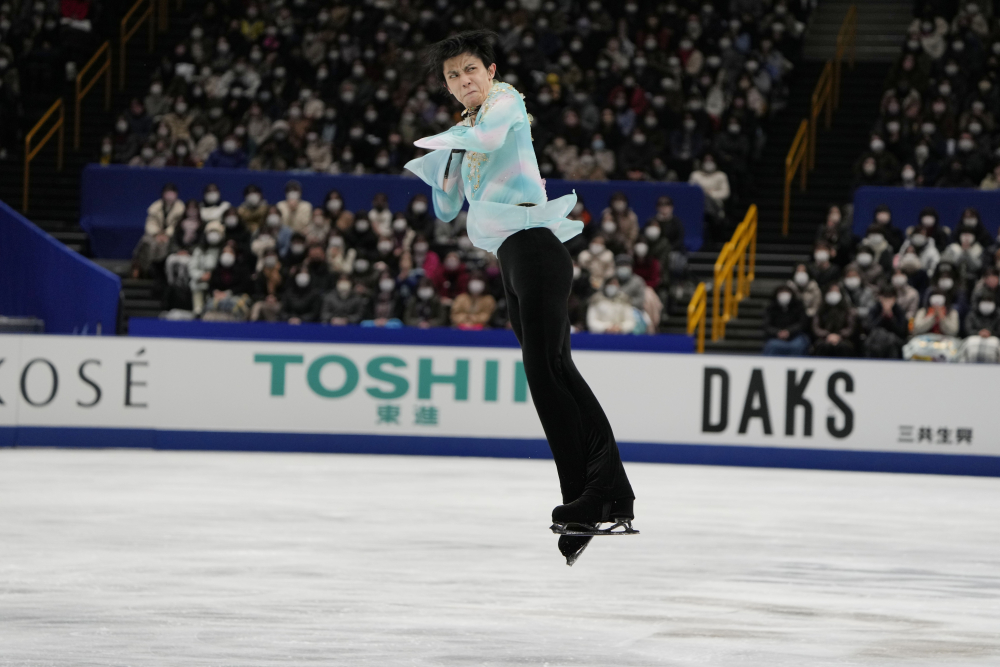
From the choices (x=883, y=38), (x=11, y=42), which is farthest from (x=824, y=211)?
(x=11, y=42)

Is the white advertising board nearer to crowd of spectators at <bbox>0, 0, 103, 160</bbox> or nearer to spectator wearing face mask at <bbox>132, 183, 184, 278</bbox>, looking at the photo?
spectator wearing face mask at <bbox>132, 183, 184, 278</bbox>

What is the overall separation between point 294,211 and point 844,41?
1007cm

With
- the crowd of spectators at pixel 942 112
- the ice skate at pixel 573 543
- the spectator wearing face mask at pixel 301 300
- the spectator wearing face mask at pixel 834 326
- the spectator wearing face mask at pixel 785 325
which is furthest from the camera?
the crowd of spectators at pixel 942 112

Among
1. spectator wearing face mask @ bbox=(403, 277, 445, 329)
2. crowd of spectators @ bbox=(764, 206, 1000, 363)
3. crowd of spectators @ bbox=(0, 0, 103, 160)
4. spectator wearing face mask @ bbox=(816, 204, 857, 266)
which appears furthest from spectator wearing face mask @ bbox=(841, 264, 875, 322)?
crowd of spectators @ bbox=(0, 0, 103, 160)

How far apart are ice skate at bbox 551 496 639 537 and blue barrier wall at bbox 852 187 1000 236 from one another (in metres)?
13.5

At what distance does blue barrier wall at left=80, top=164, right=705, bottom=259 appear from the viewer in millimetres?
17969

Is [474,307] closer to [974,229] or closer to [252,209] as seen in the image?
[252,209]

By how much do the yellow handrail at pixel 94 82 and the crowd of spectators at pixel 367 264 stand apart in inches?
152

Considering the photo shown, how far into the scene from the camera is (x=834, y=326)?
1459cm

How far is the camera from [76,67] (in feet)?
72.0

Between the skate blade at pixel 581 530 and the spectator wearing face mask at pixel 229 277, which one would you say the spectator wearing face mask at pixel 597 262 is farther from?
the skate blade at pixel 581 530

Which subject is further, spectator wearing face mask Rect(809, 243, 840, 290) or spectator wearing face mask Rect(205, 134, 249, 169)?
spectator wearing face mask Rect(205, 134, 249, 169)

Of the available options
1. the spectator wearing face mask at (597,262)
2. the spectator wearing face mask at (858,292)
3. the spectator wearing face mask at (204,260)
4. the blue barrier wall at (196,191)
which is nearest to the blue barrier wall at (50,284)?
the spectator wearing face mask at (204,260)

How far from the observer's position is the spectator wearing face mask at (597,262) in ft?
50.7
